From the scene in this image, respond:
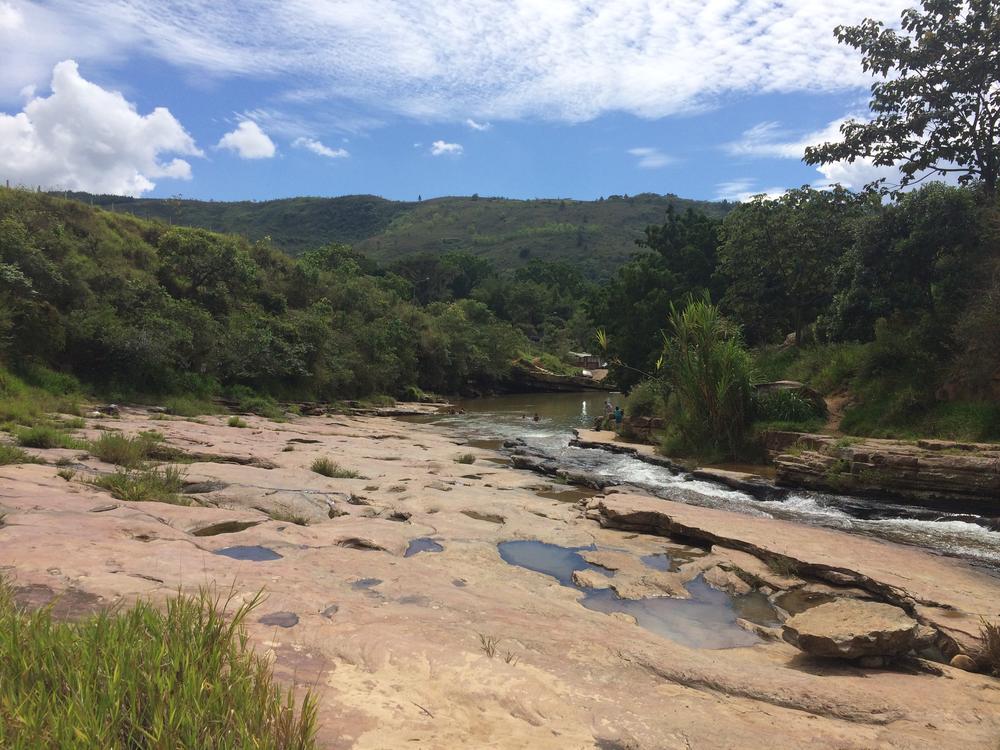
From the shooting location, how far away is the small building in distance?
66.9 metres

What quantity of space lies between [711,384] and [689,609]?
10905mm

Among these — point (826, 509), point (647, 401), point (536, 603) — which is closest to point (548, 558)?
point (536, 603)

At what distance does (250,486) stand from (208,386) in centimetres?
1804

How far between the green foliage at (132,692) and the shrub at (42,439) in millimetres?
9671

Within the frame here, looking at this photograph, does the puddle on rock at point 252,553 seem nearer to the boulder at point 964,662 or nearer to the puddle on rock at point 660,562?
the puddle on rock at point 660,562

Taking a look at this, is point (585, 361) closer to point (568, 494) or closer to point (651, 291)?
point (651, 291)

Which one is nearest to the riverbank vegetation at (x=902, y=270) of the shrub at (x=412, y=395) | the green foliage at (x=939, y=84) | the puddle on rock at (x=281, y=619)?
the green foliage at (x=939, y=84)

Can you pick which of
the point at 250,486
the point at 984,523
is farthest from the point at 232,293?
the point at 984,523

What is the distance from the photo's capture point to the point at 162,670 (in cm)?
266

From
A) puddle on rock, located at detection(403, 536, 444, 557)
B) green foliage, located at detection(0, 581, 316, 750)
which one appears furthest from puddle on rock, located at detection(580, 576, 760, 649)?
green foliage, located at detection(0, 581, 316, 750)

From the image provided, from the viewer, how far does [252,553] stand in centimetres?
666

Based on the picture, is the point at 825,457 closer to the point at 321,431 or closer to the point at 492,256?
the point at 321,431

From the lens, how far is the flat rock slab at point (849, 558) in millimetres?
6473

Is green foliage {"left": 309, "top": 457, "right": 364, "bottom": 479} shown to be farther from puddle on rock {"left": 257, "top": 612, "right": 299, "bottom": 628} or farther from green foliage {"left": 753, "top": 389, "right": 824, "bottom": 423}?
green foliage {"left": 753, "top": 389, "right": 824, "bottom": 423}
